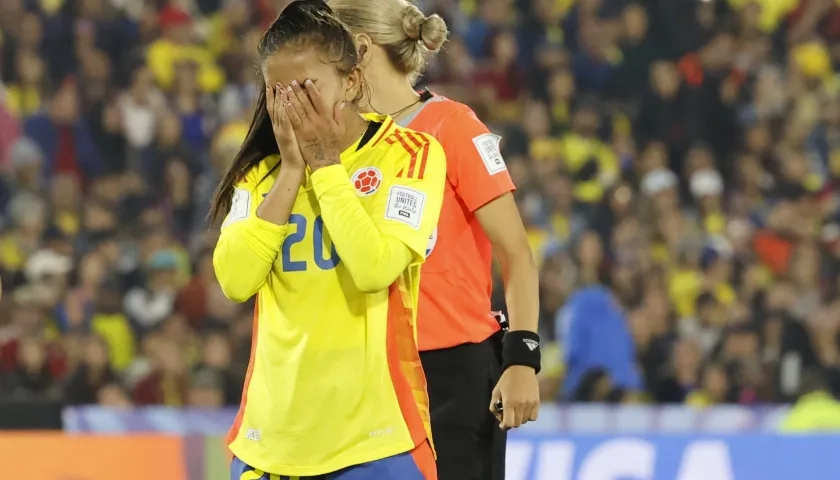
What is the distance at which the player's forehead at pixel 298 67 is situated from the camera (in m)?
3.04

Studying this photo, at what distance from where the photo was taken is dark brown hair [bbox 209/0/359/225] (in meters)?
3.07

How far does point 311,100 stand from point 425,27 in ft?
2.96

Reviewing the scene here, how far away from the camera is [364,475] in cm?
302

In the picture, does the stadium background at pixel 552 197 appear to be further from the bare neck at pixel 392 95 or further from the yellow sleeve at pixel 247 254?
the yellow sleeve at pixel 247 254

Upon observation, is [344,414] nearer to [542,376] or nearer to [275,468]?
[275,468]

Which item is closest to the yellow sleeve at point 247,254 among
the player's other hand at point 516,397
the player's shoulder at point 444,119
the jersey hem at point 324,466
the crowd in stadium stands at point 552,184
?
the jersey hem at point 324,466

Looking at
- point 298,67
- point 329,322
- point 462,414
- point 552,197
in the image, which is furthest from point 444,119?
point 552,197

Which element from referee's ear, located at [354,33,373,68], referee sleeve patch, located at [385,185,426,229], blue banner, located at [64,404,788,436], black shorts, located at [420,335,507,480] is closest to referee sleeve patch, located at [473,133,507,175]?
referee's ear, located at [354,33,373,68]

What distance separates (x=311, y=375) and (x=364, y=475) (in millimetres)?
239

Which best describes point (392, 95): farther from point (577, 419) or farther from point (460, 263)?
point (577, 419)

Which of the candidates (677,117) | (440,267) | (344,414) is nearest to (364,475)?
(344,414)

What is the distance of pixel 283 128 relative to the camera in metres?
3.00

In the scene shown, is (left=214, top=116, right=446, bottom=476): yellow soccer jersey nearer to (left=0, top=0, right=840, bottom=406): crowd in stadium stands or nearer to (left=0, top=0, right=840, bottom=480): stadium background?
(left=0, top=0, right=840, bottom=480): stadium background

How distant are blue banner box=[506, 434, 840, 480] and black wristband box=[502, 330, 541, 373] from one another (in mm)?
2669
